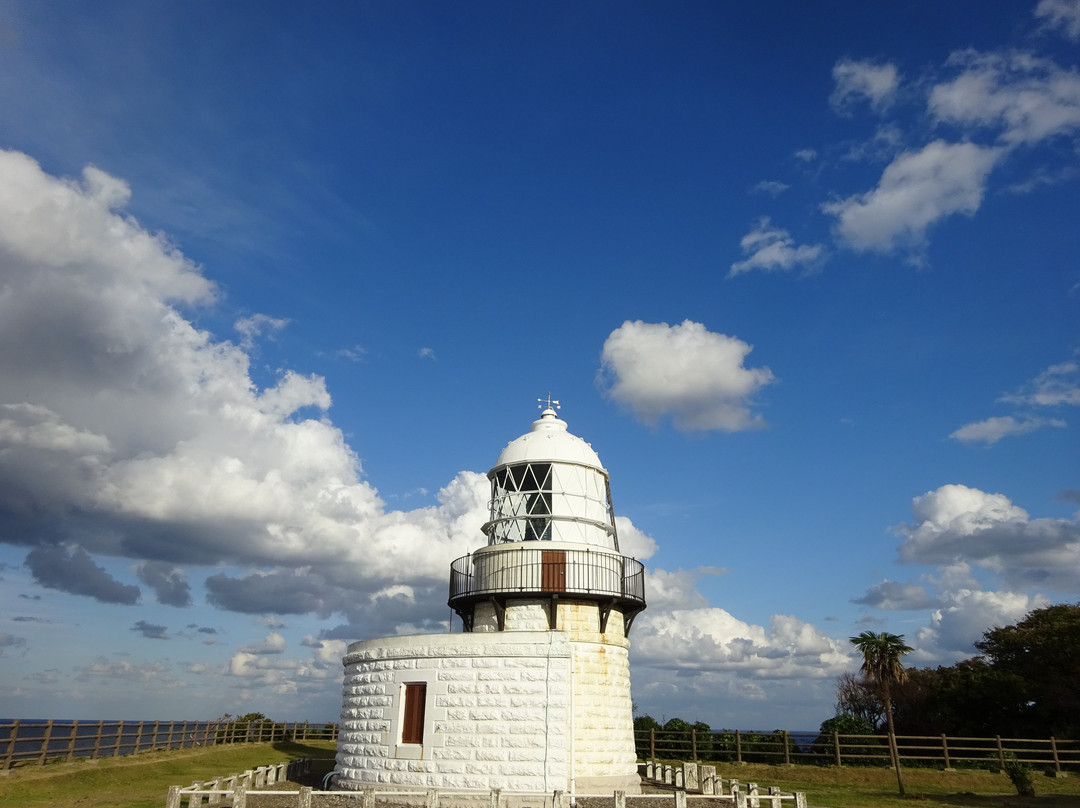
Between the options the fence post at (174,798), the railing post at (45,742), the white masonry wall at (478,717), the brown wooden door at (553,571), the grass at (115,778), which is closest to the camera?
the fence post at (174,798)

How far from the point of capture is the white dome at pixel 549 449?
68.4ft

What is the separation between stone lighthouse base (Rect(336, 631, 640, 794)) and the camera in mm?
16797

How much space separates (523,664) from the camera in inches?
682

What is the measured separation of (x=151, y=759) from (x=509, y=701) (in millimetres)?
15183

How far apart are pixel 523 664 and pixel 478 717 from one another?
1.60 metres

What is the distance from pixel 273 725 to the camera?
38.4 metres

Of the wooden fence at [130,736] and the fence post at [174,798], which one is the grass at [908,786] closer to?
the fence post at [174,798]

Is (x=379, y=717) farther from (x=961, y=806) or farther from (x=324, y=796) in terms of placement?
(x=961, y=806)

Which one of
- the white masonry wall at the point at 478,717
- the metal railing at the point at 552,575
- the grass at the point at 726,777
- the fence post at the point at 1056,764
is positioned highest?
the metal railing at the point at 552,575

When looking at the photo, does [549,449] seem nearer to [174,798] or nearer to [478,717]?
[478,717]

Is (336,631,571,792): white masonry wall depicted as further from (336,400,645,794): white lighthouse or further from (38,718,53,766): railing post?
(38,718,53,766): railing post

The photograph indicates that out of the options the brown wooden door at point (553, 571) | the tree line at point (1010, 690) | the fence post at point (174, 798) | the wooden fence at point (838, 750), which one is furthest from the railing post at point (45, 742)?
the tree line at point (1010, 690)

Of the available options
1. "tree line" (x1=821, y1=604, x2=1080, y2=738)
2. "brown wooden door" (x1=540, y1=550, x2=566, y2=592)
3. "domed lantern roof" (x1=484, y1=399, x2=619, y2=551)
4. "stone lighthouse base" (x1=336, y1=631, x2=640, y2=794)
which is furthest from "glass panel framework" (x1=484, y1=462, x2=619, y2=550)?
"tree line" (x1=821, y1=604, x2=1080, y2=738)

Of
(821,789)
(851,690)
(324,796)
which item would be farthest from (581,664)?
(851,690)
